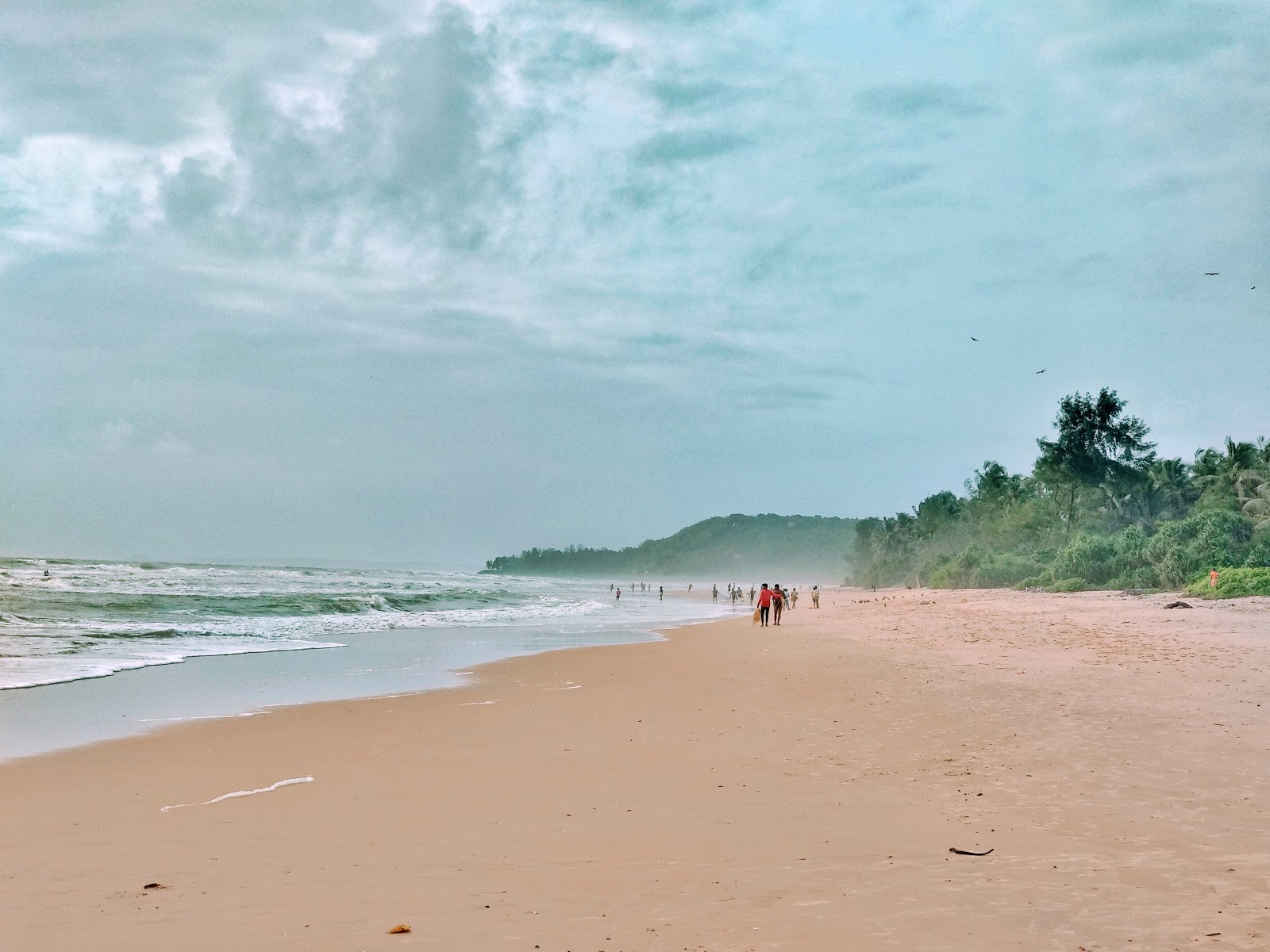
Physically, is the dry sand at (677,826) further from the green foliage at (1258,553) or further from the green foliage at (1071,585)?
the green foliage at (1071,585)

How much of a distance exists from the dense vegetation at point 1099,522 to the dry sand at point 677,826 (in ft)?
83.9

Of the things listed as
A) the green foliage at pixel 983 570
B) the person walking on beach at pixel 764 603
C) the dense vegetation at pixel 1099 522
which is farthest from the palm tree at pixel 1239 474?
the person walking on beach at pixel 764 603

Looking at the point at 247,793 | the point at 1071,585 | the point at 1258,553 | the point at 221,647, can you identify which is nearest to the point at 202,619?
the point at 221,647

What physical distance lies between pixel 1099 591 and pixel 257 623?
36.4 m

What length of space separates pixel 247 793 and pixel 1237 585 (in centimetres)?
3270

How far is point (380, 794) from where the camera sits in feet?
26.3

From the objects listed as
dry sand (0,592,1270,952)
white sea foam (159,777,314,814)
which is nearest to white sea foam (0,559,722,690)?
dry sand (0,592,1270,952)

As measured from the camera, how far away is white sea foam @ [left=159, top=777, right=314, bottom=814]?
7.74 meters

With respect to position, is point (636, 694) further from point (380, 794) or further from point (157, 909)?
point (157, 909)

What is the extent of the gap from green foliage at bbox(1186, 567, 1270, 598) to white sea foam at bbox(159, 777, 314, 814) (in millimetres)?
30928

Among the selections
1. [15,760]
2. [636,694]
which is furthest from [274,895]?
[636,694]

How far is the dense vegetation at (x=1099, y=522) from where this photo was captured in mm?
38469

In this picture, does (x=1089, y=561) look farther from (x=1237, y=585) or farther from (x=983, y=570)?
(x=1237, y=585)

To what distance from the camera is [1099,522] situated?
66750 millimetres
